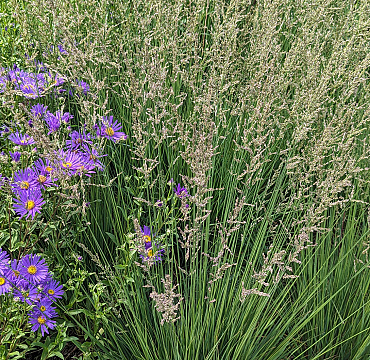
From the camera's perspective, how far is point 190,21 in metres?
2.10

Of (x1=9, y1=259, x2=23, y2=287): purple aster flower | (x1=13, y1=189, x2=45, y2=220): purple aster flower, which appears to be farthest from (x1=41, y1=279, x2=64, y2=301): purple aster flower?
(x1=13, y1=189, x2=45, y2=220): purple aster flower

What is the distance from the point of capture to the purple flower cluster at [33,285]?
147 cm

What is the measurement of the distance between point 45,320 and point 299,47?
184cm

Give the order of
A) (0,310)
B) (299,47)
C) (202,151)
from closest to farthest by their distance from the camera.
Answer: (202,151) < (0,310) < (299,47)

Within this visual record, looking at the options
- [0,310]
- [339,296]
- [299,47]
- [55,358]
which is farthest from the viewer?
[299,47]

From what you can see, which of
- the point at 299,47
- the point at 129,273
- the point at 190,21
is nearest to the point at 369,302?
the point at 129,273

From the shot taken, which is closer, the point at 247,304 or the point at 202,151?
the point at 202,151

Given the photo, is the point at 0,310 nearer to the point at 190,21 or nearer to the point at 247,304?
the point at 247,304

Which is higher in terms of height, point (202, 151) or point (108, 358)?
point (202, 151)

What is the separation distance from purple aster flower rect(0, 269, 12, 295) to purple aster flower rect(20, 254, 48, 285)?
0.06 m

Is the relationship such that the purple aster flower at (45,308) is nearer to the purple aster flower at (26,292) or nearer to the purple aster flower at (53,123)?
the purple aster flower at (26,292)

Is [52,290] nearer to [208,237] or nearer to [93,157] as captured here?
[93,157]

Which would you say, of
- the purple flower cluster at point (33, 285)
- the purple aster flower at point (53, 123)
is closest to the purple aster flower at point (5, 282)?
the purple flower cluster at point (33, 285)

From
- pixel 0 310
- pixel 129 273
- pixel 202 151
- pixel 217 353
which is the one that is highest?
pixel 202 151
